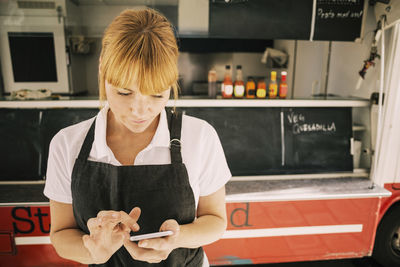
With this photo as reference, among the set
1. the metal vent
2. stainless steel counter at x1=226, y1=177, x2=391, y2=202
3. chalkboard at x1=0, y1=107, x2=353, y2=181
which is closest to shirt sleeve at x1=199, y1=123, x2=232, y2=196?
stainless steel counter at x1=226, y1=177, x2=391, y2=202

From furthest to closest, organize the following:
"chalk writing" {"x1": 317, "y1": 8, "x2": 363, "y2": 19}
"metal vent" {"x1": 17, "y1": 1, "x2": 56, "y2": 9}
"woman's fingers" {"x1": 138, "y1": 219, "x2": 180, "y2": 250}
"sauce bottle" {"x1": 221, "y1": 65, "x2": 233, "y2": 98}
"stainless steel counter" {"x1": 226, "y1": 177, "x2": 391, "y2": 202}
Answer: "metal vent" {"x1": 17, "y1": 1, "x2": 56, "y2": 9} → "sauce bottle" {"x1": 221, "y1": 65, "x2": 233, "y2": 98} → "chalk writing" {"x1": 317, "y1": 8, "x2": 363, "y2": 19} → "stainless steel counter" {"x1": 226, "y1": 177, "x2": 391, "y2": 202} → "woman's fingers" {"x1": 138, "y1": 219, "x2": 180, "y2": 250}

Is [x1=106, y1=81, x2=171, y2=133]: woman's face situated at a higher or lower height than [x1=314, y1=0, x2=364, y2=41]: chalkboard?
lower

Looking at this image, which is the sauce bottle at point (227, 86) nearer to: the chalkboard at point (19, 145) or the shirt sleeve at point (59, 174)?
the chalkboard at point (19, 145)

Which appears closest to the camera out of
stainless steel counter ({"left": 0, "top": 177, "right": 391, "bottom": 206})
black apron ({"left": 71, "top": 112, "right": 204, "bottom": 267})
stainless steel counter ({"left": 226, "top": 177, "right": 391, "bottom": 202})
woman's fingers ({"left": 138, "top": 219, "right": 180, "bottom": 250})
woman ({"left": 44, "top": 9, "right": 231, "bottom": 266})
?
woman's fingers ({"left": 138, "top": 219, "right": 180, "bottom": 250})

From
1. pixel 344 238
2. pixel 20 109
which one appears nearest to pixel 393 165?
pixel 344 238

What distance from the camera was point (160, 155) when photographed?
1111 mm

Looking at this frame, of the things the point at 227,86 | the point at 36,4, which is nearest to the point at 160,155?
the point at 227,86

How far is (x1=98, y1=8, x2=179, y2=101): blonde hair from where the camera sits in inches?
34.7

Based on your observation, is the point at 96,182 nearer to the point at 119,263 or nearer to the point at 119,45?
the point at 119,263

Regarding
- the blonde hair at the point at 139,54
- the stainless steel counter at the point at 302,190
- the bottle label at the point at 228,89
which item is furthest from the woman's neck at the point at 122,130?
the bottle label at the point at 228,89

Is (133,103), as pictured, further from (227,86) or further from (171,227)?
(227,86)

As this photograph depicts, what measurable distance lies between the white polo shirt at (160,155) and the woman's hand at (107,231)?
260 millimetres

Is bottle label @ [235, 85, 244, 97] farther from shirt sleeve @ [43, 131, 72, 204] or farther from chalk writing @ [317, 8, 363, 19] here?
shirt sleeve @ [43, 131, 72, 204]

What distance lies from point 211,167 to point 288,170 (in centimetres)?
175
